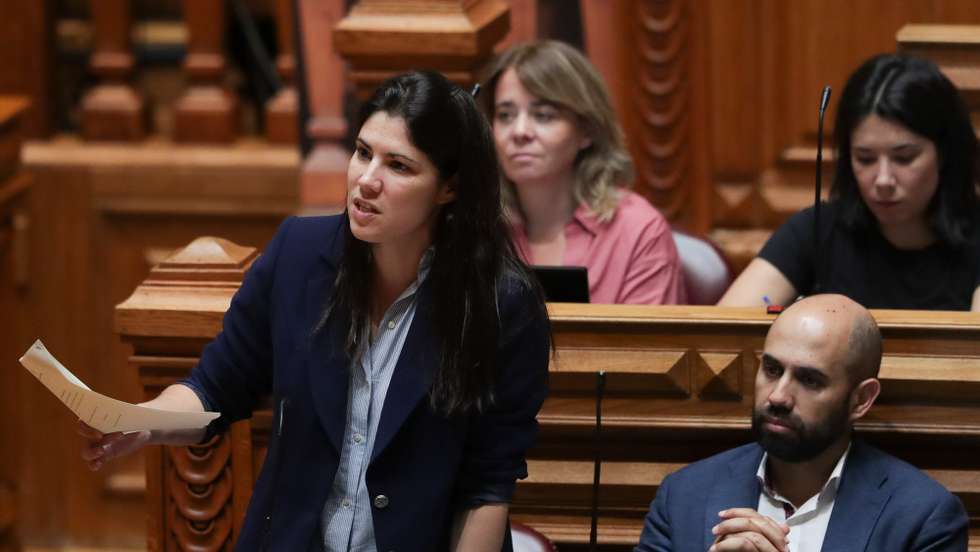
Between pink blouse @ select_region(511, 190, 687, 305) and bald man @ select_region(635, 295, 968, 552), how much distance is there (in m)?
0.52

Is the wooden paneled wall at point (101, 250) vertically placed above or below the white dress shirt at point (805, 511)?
below

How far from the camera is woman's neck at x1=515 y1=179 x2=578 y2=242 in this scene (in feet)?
7.36

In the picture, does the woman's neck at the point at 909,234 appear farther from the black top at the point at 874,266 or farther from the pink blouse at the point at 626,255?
the pink blouse at the point at 626,255

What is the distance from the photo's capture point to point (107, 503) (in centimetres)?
314

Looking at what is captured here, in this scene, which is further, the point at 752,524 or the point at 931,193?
the point at 931,193

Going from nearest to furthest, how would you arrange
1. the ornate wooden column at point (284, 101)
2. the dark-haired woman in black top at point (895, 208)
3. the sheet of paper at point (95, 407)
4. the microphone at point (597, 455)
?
the sheet of paper at point (95, 407) < the microphone at point (597, 455) < the dark-haired woman in black top at point (895, 208) < the ornate wooden column at point (284, 101)

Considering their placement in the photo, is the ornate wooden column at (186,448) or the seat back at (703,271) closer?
the ornate wooden column at (186,448)

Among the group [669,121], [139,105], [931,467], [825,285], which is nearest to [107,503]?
[139,105]

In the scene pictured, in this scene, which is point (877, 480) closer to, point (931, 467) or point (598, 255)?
point (931, 467)

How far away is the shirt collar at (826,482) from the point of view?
5.27ft

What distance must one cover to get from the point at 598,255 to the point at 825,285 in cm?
32

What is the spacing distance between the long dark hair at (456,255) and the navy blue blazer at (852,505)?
32 centimetres

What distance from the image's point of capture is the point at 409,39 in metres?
2.06

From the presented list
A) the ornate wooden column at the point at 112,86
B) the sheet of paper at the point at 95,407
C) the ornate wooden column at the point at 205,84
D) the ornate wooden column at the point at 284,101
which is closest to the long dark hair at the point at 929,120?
the sheet of paper at the point at 95,407
